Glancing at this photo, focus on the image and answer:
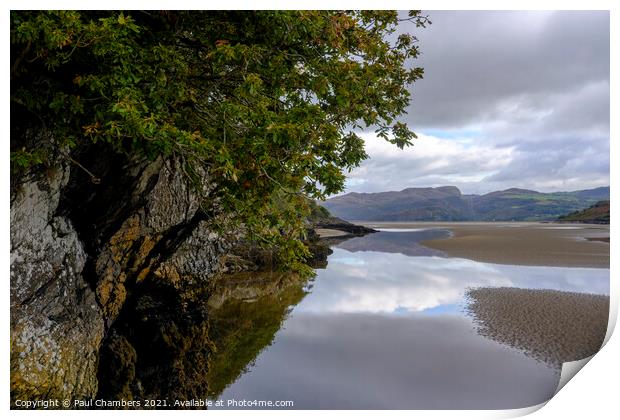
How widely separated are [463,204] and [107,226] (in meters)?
161

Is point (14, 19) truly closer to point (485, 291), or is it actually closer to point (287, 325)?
point (287, 325)

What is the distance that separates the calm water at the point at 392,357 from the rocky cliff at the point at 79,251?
4016 mm

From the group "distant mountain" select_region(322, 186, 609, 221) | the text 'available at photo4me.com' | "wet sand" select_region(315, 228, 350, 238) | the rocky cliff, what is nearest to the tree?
the rocky cliff

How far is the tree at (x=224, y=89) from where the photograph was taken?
18.2 feet

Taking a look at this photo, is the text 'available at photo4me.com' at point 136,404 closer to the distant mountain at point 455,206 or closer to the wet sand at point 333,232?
the wet sand at point 333,232

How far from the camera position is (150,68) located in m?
6.17

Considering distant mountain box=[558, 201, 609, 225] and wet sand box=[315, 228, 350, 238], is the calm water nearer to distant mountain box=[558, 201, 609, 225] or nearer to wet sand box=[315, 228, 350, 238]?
distant mountain box=[558, 201, 609, 225]

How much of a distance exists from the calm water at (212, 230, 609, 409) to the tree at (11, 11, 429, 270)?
514 cm

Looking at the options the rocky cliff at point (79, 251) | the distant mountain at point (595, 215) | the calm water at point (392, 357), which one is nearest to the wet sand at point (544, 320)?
the calm water at point (392, 357)

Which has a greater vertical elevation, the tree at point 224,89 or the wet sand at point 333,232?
the tree at point 224,89

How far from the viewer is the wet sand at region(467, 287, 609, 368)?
508 inches

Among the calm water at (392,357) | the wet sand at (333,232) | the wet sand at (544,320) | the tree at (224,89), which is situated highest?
the tree at (224,89)

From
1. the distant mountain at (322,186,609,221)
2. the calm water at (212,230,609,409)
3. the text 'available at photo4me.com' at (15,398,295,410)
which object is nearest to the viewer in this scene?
the text 'available at photo4me.com' at (15,398,295,410)

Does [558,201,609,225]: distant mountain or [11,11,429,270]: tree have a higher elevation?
[11,11,429,270]: tree
